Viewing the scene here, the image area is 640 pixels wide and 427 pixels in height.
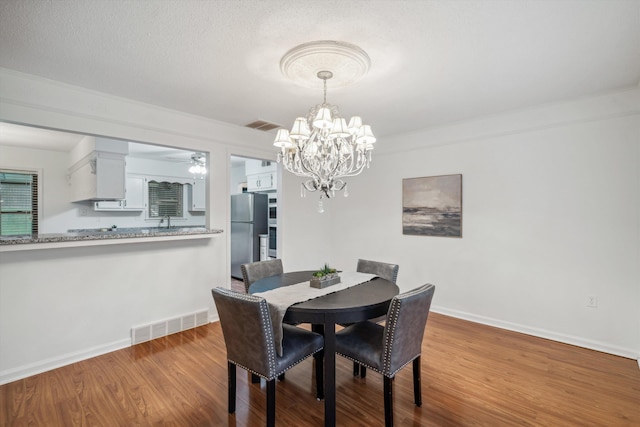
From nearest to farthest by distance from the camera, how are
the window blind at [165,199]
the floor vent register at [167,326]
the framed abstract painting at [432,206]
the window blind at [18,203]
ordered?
the floor vent register at [167,326] → the framed abstract painting at [432,206] → the window blind at [18,203] → the window blind at [165,199]

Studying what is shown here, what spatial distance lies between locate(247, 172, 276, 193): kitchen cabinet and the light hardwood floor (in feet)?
10.5

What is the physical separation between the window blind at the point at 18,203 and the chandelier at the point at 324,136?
4.93 metres

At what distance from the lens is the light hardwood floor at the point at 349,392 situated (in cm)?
197

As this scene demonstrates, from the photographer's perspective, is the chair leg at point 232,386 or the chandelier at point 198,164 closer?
the chair leg at point 232,386

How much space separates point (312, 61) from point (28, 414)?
3.00m

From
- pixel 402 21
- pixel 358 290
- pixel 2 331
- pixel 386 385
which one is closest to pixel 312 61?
pixel 402 21

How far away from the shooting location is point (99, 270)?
2.89 m

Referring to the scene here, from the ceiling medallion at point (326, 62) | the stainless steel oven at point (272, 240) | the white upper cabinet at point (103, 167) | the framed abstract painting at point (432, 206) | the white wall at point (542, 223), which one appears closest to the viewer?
the ceiling medallion at point (326, 62)

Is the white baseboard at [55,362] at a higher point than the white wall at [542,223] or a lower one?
lower

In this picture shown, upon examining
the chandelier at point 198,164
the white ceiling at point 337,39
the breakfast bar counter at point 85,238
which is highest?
the white ceiling at point 337,39

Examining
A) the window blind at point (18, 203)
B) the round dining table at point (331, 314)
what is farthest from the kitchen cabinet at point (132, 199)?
the round dining table at point (331, 314)

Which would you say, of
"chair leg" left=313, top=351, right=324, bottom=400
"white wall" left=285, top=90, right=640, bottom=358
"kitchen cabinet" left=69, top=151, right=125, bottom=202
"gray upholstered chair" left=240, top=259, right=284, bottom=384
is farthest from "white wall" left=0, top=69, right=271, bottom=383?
"white wall" left=285, top=90, right=640, bottom=358

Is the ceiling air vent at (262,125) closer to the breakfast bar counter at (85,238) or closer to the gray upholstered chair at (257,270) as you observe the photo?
the breakfast bar counter at (85,238)

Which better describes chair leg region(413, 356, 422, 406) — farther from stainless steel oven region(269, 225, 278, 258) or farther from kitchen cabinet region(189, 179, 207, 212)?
kitchen cabinet region(189, 179, 207, 212)
